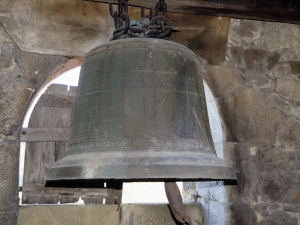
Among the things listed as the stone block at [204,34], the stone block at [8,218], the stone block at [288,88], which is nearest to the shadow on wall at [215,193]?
the stone block at [204,34]

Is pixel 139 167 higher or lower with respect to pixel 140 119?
lower

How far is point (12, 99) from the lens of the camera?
6.93 feet

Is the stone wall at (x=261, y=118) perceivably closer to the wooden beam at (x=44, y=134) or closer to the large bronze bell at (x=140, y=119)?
the large bronze bell at (x=140, y=119)

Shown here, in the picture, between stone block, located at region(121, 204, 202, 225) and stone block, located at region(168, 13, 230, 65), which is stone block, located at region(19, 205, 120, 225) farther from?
stone block, located at region(168, 13, 230, 65)

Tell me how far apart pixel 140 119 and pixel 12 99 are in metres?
0.93

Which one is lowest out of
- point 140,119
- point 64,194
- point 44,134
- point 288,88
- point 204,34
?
point 64,194

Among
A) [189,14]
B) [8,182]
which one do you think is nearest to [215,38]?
[189,14]

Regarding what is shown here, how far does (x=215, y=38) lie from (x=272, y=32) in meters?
0.41

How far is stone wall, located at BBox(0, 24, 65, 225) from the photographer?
2.05 metres

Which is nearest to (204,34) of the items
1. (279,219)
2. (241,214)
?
(241,214)

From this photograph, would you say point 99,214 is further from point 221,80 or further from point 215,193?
point 221,80

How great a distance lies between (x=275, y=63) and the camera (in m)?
2.60

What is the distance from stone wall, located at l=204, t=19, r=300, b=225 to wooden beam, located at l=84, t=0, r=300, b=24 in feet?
0.60

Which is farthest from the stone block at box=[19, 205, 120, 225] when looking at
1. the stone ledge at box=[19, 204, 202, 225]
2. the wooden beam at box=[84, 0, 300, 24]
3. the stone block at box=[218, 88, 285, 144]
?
the wooden beam at box=[84, 0, 300, 24]
